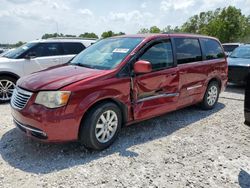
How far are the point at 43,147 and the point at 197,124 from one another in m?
2.90

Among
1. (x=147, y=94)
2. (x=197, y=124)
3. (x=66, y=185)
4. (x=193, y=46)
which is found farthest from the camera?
(x=193, y=46)

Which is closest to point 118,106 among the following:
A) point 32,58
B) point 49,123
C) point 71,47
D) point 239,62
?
point 49,123

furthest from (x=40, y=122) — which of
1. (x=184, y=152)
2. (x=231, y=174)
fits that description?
(x=231, y=174)

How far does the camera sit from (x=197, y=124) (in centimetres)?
502

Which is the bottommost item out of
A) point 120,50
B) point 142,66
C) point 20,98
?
point 20,98

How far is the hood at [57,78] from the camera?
345 cm

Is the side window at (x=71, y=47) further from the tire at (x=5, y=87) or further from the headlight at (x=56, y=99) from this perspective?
the headlight at (x=56, y=99)

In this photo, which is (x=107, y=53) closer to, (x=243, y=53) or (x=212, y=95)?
(x=212, y=95)

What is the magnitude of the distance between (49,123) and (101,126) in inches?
29.5

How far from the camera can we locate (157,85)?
4.36 metres

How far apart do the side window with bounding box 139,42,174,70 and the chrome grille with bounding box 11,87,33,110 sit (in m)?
1.82

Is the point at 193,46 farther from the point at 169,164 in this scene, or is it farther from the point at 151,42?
the point at 169,164

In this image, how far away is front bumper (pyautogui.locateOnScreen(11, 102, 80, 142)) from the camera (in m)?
3.29

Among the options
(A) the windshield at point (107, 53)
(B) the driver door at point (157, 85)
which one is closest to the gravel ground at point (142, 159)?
(B) the driver door at point (157, 85)
